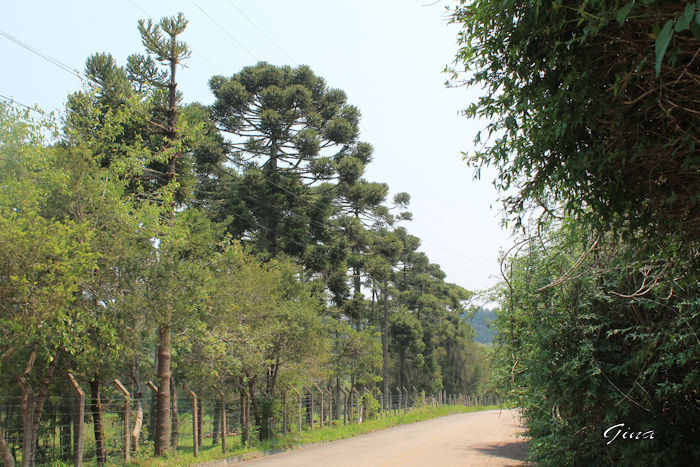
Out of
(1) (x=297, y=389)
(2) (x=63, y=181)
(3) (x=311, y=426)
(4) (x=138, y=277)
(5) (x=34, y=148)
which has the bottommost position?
(3) (x=311, y=426)

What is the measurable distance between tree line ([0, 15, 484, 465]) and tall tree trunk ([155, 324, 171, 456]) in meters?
0.04

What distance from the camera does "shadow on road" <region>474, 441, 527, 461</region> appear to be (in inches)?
558

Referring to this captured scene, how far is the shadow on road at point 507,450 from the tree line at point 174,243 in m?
3.99

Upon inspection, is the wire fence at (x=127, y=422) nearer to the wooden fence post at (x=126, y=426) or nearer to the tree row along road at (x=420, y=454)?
the wooden fence post at (x=126, y=426)

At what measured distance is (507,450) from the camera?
15.5 metres

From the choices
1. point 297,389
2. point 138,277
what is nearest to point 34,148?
point 138,277

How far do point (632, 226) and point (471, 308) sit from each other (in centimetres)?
601

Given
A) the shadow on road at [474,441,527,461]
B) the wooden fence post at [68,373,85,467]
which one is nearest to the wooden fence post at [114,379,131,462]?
the wooden fence post at [68,373,85,467]

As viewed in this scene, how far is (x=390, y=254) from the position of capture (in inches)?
1375

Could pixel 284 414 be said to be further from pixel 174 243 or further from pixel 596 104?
pixel 596 104

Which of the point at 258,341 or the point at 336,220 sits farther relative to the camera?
the point at 336,220

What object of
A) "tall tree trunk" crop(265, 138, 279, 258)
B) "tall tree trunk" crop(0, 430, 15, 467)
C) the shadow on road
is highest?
"tall tree trunk" crop(265, 138, 279, 258)

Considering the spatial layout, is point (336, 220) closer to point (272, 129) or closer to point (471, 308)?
point (272, 129)

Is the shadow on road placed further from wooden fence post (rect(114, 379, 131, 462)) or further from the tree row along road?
wooden fence post (rect(114, 379, 131, 462))
